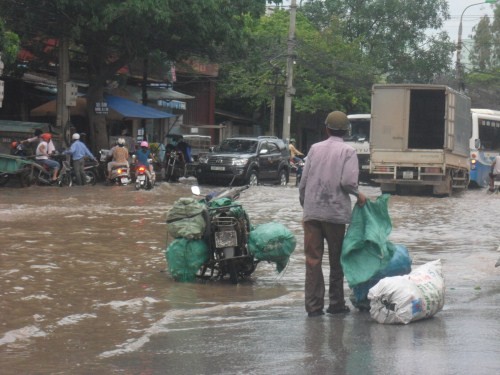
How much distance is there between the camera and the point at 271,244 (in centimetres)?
904

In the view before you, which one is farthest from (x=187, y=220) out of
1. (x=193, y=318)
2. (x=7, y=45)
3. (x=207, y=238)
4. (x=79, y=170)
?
(x=79, y=170)

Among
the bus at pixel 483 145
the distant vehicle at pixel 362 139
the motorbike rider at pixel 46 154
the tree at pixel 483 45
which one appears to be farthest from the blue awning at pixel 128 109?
the tree at pixel 483 45

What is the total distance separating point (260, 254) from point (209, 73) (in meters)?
32.6

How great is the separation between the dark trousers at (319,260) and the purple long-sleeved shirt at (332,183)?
0.34ft

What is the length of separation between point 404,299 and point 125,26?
2053 centimetres

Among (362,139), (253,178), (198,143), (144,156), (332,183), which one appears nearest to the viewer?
(332,183)

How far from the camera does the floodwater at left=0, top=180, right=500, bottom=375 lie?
5.88m

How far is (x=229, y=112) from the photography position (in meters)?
49.9

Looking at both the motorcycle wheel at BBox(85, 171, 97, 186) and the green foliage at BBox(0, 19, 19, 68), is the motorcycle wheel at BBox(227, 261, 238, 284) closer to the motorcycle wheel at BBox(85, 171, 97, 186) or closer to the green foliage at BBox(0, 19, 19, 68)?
the green foliage at BBox(0, 19, 19, 68)

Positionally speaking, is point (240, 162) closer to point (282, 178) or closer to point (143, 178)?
point (282, 178)

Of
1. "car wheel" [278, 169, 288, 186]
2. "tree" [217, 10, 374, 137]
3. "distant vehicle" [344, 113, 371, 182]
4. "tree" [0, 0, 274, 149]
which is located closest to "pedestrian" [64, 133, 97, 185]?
"tree" [0, 0, 274, 149]

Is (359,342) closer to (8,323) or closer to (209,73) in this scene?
(8,323)

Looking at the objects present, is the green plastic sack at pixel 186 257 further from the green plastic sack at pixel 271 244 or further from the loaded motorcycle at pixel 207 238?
the green plastic sack at pixel 271 244

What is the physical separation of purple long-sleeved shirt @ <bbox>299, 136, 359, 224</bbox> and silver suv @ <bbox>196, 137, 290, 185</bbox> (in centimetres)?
1967
